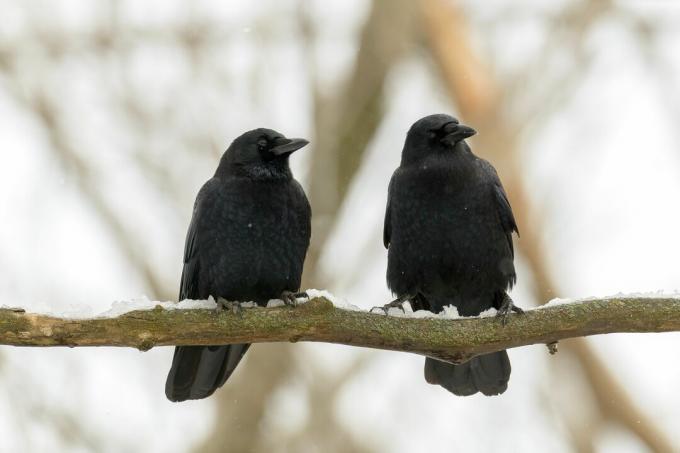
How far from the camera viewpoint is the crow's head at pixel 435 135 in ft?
19.5

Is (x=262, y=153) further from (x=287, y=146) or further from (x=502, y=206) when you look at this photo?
(x=502, y=206)

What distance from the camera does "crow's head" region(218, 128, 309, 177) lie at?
5.91 metres

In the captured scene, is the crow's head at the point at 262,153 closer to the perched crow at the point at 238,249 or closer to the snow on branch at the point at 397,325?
the perched crow at the point at 238,249

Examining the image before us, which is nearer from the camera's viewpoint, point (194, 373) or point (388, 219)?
point (194, 373)

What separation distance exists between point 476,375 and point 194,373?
173cm

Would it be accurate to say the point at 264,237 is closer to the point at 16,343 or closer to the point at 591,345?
the point at 16,343

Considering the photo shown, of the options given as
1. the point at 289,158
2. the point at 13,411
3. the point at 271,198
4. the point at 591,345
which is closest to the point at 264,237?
the point at 271,198

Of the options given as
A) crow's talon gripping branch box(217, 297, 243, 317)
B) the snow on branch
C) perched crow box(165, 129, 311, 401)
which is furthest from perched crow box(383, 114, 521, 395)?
crow's talon gripping branch box(217, 297, 243, 317)

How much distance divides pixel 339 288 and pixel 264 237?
4688 mm

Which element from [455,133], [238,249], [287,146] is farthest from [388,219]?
[238,249]

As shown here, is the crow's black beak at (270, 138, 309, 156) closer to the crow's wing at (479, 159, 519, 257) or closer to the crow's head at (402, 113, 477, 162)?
the crow's head at (402, 113, 477, 162)

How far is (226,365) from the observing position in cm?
564

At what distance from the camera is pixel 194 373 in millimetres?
5598

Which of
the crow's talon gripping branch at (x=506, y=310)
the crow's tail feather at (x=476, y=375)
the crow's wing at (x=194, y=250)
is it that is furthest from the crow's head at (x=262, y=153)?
the crow's talon gripping branch at (x=506, y=310)
